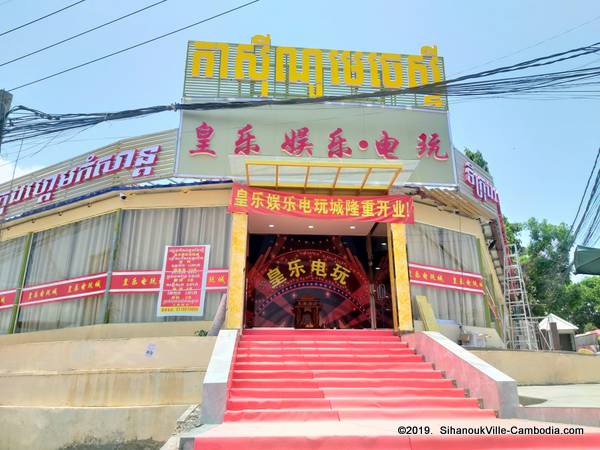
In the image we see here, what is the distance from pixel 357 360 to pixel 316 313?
5.60 meters

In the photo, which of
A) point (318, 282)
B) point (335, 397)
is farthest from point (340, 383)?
point (318, 282)

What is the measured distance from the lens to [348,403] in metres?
5.66

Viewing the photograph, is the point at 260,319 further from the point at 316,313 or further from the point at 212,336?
the point at 212,336

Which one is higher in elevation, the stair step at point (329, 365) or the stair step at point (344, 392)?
the stair step at point (329, 365)

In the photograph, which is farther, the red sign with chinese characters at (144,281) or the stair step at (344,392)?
the red sign with chinese characters at (144,281)

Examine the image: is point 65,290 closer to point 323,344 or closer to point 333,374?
point 323,344

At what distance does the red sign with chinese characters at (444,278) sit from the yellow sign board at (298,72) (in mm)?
4438

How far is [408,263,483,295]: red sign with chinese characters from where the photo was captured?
10.5 meters

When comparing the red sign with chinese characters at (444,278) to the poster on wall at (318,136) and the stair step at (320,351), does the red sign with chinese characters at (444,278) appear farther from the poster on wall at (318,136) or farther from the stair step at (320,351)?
the stair step at (320,351)

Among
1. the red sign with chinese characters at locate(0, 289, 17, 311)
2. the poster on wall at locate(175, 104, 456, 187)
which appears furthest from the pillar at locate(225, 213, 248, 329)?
the red sign with chinese characters at locate(0, 289, 17, 311)

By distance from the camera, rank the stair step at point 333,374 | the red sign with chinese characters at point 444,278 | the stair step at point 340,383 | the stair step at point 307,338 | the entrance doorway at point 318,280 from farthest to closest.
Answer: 1. the entrance doorway at point 318,280
2. the red sign with chinese characters at point 444,278
3. the stair step at point 307,338
4. the stair step at point 333,374
5. the stair step at point 340,383

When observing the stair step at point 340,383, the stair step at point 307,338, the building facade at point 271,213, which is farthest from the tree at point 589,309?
the stair step at point 340,383

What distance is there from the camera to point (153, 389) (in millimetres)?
7285

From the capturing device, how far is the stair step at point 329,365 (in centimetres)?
677
